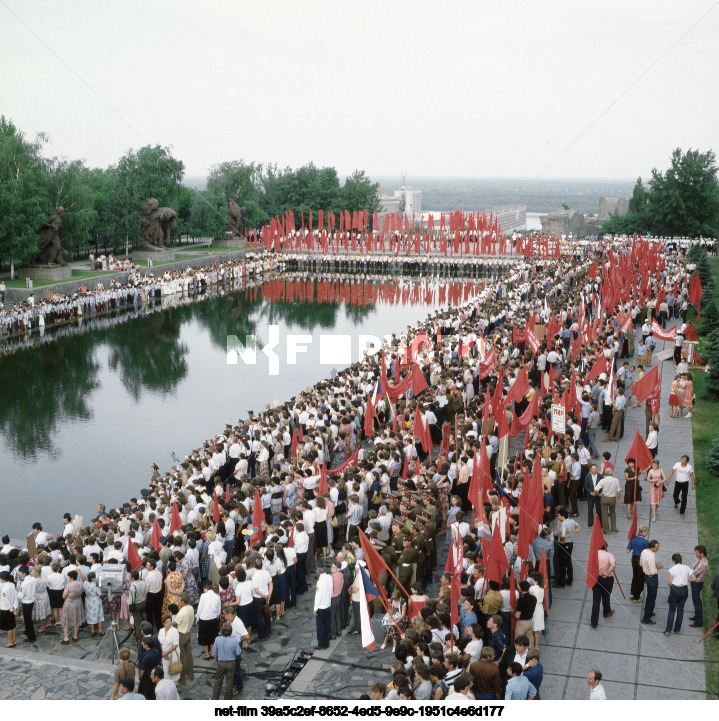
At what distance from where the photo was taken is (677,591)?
32.8 feet

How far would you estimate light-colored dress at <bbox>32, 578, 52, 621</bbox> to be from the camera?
10.9 m

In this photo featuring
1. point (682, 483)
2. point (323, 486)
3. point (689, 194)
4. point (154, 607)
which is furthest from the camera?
point (689, 194)

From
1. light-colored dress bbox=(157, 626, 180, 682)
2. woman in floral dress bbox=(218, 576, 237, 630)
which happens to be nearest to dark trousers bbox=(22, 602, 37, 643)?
Result: light-colored dress bbox=(157, 626, 180, 682)

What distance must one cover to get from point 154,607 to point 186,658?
1428 millimetres

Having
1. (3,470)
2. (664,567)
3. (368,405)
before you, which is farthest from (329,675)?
(3,470)

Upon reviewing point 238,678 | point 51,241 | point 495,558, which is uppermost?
point 51,241

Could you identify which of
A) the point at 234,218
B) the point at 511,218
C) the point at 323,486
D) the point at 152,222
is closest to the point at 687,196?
the point at 234,218

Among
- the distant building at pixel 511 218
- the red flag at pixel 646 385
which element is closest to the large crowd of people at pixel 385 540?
the red flag at pixel 646 385

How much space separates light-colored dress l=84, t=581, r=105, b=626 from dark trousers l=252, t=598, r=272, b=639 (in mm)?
2064

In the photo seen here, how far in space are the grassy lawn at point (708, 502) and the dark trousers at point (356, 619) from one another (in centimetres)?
419

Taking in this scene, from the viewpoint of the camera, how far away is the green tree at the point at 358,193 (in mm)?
71750

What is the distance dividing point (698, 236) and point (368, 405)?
47174 mm

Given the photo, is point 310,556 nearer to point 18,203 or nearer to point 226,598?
point 226,598

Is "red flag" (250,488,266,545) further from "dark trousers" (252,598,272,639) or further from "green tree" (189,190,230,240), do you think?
"green tree" (189,190,230,240)
